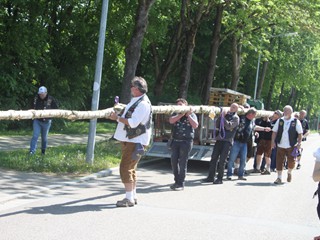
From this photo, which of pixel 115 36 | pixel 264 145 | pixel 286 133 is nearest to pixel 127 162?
pixel 286 133

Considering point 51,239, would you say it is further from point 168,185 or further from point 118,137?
point 168,185

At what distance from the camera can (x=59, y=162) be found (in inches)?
428

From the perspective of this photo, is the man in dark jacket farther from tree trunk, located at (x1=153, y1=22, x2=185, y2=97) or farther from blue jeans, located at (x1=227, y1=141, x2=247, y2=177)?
tree trunk, located at (x1=153, y1=22, x2=185, y2=97)

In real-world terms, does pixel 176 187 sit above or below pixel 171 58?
below

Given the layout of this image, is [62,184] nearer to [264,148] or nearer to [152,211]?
[152,211]

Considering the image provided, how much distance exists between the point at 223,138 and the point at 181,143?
1.49m

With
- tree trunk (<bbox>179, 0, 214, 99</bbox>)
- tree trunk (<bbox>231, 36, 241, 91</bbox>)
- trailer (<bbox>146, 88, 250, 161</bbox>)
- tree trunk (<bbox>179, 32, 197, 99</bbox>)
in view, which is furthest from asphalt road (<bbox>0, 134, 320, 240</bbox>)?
tree trunk (<bbox>231, 36, 241, 91</bbox>)

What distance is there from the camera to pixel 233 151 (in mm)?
11836

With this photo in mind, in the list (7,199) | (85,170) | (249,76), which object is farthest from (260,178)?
(249,76)

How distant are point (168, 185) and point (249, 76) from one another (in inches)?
1214

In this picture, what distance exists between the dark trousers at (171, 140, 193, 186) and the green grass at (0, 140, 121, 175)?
211 centimetres

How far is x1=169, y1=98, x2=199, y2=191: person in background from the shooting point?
9.66 metres

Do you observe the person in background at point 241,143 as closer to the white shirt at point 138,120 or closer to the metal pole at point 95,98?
the metal pole at point 95,98

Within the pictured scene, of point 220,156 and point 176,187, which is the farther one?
point 220,156
